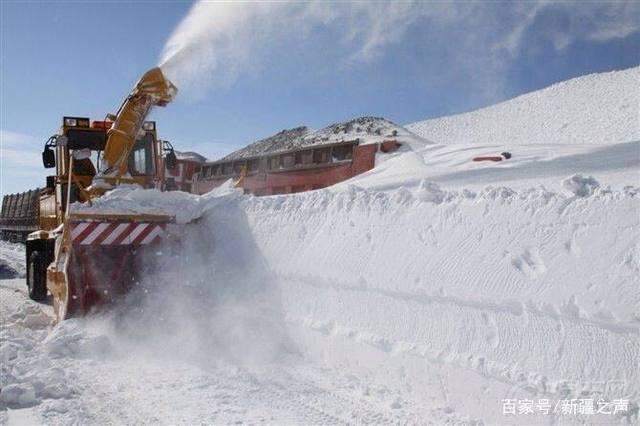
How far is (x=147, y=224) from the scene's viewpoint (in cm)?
720

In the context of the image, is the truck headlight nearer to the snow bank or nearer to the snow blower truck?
the snow blower truck

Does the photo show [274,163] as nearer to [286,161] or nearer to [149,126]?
[286,161]

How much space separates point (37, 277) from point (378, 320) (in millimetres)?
7266

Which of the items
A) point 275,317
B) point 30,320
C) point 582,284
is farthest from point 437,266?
point 30,320

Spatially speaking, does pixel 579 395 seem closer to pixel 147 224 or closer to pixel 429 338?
pixel 429 338

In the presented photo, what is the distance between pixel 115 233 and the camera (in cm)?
701

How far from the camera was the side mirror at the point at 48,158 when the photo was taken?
341 inches

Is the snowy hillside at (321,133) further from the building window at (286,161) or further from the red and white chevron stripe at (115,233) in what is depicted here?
the red and white chevron stripe at (115,233)

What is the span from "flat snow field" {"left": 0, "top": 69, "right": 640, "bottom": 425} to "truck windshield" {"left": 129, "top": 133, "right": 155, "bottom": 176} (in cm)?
174

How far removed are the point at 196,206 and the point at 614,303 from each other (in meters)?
5.54

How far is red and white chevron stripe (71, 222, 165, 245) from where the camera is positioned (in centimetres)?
680

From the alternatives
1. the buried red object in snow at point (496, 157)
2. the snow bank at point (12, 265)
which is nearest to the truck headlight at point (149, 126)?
the buried red object in snow at point (496, 157)

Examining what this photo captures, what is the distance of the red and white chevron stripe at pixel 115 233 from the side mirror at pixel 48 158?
2459 mm

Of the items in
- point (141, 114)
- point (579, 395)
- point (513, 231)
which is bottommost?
point (579, 395)
